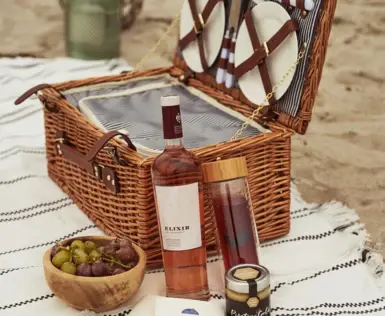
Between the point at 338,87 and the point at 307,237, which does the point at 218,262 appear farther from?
the point at 338,87

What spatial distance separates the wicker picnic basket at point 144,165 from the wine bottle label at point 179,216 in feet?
0.32

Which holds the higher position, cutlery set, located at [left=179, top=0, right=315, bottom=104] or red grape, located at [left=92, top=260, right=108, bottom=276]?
cutlery set, located at [left=179, top=0, right=315, bottom=104]

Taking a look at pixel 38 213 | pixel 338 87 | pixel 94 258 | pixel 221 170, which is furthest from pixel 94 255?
pixel 338 87

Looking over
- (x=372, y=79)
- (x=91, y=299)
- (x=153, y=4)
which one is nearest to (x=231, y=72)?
(x=91, y=299)

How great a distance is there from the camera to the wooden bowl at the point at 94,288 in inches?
46.0

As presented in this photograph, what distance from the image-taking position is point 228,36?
167cm

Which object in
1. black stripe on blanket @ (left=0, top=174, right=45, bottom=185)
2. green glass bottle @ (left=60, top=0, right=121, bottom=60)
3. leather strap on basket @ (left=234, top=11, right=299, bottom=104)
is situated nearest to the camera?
leather strap on basket @ (left=234, top=11, right=299, bottom=104)

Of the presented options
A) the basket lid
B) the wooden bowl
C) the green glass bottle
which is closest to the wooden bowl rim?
the wooden bowl

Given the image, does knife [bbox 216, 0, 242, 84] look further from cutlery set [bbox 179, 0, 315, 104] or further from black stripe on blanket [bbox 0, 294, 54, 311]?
black stripe on blanket [bbox 0, 294, 54, 311]

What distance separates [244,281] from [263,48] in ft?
1.85

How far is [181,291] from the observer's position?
1235 mm

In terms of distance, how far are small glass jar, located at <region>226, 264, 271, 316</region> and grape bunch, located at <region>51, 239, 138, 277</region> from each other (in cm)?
18

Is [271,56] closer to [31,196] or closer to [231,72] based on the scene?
[231,72]

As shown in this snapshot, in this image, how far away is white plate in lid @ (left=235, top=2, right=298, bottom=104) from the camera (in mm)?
1476
